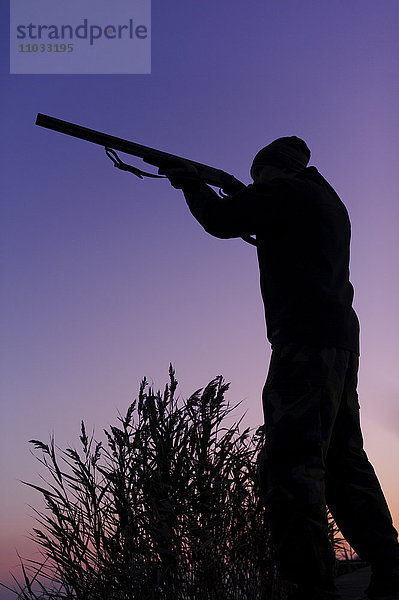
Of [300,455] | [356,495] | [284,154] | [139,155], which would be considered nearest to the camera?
[300,455]

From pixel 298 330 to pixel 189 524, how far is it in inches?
45.5

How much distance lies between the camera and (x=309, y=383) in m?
2.71

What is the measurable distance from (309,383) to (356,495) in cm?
60

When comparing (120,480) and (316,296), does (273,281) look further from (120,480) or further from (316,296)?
(120,480)

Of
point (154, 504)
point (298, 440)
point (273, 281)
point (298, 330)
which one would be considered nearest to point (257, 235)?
point (273, 281)

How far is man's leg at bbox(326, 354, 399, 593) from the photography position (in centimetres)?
286

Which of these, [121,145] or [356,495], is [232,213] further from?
[121,145]

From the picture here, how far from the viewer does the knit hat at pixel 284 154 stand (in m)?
3.23

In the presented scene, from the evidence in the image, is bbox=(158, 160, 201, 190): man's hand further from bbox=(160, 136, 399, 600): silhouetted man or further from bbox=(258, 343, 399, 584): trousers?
bbox=(258, 343, 399, 584): trousers

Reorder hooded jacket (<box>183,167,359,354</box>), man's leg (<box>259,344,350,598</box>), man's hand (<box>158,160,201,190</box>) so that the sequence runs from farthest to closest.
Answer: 1. man's hand (<box>158,160,201,190</box>)
2. hooded jacket (<box>183,167,359,354</box>)
3. man's leg (<box>259,344,350,598</box>)

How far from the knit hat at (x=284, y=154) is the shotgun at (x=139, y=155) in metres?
0.41

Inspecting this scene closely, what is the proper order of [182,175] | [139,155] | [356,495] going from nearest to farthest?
1. [356,495]
2. [182,175]
3. [139,155]

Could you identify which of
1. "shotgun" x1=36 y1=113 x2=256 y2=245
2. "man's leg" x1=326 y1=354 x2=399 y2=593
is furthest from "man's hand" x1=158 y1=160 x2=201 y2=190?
"man's leg" x1=326 y1=354 x2=399 y2=593

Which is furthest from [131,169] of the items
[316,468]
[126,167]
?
[316,468]
